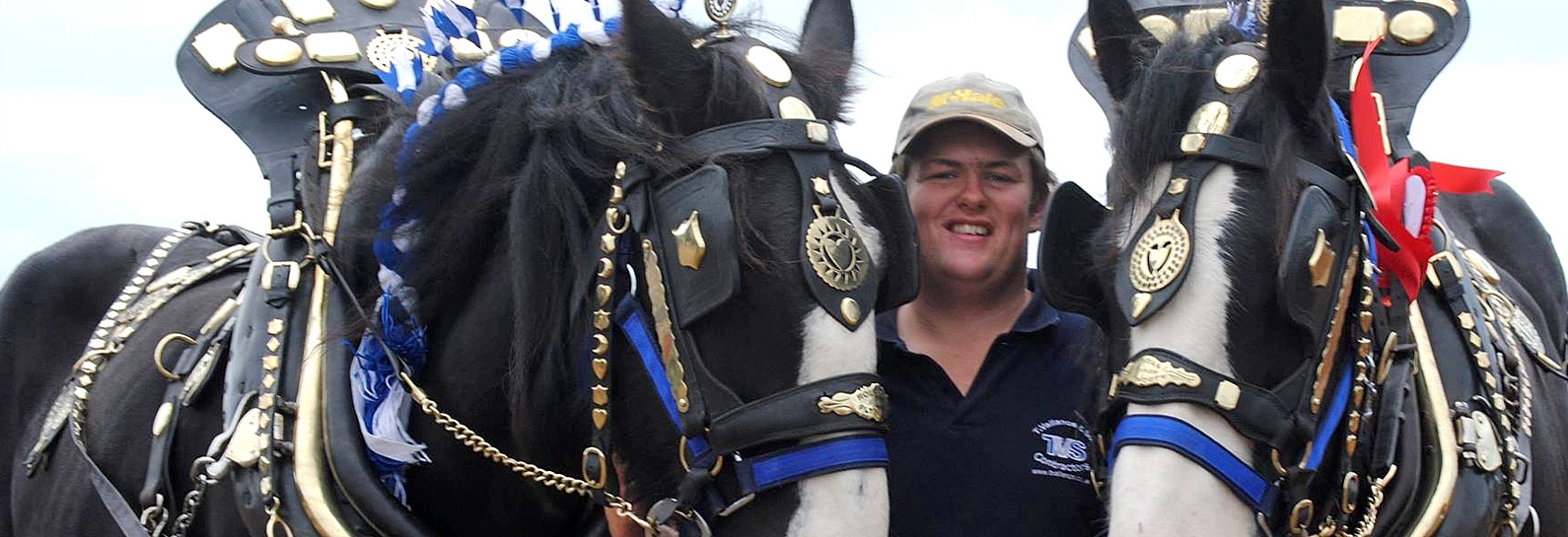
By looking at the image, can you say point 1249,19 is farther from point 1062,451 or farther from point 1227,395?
point 1062,451

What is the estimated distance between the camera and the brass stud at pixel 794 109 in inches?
118

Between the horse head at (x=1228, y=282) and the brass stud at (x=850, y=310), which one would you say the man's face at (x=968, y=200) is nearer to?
the horse head at (x=1228, y=282)

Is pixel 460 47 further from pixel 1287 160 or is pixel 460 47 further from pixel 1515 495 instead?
pixel 1515 495

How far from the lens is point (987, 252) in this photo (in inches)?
157

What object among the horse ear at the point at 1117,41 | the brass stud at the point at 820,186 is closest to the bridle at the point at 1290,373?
the horse ear at the point at 1117,41

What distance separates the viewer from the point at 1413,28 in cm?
357

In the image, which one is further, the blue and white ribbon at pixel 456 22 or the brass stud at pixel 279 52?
the brass stud at pixel 279 52

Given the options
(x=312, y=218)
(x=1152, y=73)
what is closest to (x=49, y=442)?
(x=312, y=218)

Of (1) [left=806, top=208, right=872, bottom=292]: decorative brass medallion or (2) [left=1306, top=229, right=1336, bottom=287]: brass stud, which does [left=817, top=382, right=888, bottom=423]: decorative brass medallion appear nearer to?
(1) [left=806, top=208, right=872, bottom=292]: decorative brass medallion

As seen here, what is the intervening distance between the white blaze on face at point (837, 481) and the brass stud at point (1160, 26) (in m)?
0.94

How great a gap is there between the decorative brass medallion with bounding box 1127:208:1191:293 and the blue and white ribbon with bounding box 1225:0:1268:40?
525 millimetres

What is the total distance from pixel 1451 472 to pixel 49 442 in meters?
3.28

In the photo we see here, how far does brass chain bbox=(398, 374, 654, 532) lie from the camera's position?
116 inches

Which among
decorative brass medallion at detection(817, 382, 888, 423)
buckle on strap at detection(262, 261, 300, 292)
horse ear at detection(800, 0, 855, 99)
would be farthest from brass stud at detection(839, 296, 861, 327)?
buckle on strap at detection(262, 261, 300, 292)
